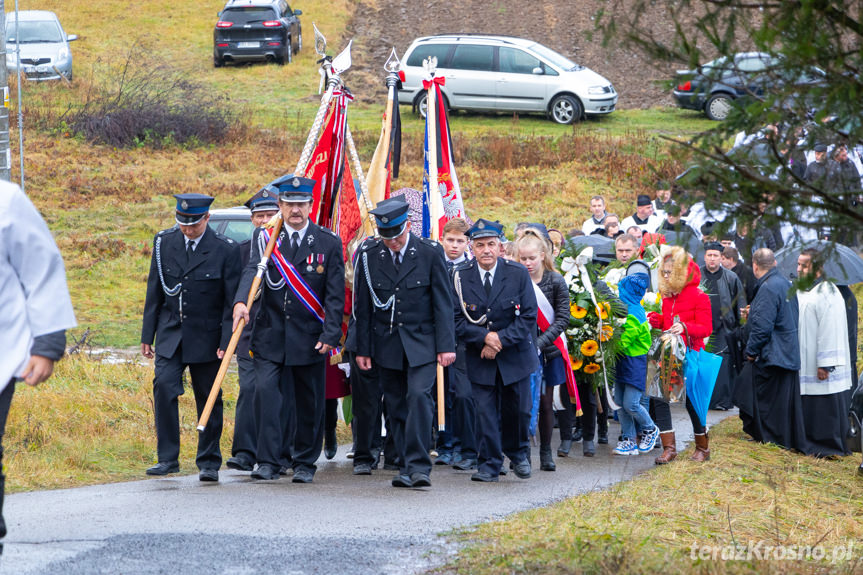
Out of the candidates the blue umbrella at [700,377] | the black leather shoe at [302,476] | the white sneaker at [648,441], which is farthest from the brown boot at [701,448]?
the black leather shoe at [302,476]

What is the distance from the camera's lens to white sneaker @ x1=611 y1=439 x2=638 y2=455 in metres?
10.7

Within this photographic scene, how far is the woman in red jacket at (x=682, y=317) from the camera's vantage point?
10.2m

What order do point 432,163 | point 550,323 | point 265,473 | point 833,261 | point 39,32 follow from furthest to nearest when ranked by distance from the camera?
point 39,32
point 432,163
point 550,323
point 265,473
point 833,261

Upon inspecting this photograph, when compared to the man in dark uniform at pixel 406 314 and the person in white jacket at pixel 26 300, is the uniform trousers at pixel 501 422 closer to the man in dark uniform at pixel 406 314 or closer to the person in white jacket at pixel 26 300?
the man in dark uniform at pixel 406 314

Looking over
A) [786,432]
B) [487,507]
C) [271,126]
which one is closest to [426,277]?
[487,507]

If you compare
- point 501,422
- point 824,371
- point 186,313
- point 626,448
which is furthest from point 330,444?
point 824,371

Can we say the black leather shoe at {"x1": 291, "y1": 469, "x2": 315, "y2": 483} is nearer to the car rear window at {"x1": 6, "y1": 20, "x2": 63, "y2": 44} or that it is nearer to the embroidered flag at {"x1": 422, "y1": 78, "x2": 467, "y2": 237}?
the embroidered flag at {"x1": 422, "y1": 78, "x2": 467, "y2": 237}

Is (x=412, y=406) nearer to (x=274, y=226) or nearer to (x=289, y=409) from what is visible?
(x=289, y=409)

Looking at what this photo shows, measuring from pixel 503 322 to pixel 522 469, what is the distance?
3.83ft

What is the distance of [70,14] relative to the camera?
3688cm

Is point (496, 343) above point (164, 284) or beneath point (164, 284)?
beneath

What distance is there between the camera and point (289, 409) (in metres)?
8.88

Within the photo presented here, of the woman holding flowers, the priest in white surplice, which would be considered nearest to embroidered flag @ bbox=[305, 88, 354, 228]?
the woman holding flowers

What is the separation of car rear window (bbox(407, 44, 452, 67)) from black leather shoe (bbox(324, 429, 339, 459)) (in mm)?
18032
